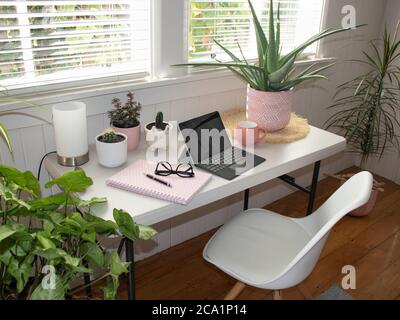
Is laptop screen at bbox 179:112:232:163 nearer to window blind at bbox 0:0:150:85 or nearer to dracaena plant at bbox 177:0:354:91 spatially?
dracaena plant at bbox 177:0:354:91

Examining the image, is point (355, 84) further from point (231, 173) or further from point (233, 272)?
point (233, 272)

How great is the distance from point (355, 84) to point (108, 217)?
216 centimetres

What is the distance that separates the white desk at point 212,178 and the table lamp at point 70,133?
0.03 meters

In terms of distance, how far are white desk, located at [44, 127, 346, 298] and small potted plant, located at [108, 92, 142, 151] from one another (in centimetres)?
5

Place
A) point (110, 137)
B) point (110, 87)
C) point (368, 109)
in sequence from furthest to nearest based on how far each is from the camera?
point (368, 109)
point (110, 87)
point (110, 137)

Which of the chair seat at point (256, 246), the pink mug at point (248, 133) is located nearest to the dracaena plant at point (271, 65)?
the pink mug at point (248, 133)

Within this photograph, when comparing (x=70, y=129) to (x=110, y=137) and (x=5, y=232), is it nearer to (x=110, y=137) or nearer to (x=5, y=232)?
(x=110, y=137)

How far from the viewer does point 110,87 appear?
4.97 ft

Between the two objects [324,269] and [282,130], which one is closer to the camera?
[282,130]

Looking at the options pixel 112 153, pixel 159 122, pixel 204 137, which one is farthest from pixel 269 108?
pixel 112 153

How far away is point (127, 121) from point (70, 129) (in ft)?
0.72

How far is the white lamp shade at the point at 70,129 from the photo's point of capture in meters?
1.25

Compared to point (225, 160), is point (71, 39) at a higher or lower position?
higher

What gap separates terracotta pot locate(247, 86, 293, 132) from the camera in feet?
5.09
